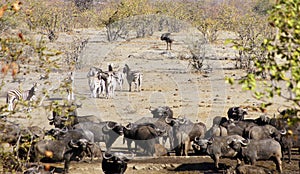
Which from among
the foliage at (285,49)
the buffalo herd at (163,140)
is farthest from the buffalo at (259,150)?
the foliage at (285,49)

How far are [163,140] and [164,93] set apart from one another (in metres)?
11.0

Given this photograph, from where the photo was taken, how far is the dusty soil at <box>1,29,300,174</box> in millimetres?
16797

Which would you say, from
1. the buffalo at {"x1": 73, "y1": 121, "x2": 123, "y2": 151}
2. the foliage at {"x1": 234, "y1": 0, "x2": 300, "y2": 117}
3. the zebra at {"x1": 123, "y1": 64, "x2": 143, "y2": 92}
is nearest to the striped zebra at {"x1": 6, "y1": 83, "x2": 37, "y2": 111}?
the zebra at {"x1": 123, "y1": 64, "x2": 143, "y2": 92}

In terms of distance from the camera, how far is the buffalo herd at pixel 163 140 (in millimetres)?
15555

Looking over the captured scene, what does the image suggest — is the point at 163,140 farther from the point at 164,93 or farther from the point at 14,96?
the point at 164,93

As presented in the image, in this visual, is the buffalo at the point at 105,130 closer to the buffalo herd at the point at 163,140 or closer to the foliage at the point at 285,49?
the buffalo herd at the point at 163,140

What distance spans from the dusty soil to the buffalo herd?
1.46ft

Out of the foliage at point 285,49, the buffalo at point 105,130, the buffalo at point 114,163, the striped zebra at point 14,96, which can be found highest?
the foliage at point 285,49

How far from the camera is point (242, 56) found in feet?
125

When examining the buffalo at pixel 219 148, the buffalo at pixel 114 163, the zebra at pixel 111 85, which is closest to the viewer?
the buffalo at pixel 114 163

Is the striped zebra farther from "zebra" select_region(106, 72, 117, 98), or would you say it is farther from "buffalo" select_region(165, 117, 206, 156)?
"buffalo" select_region(165, 117, 206, 156)

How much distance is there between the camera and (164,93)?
3016 cm

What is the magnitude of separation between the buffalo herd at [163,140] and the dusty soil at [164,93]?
1.46 ft

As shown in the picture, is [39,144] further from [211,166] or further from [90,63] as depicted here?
[90,63]
